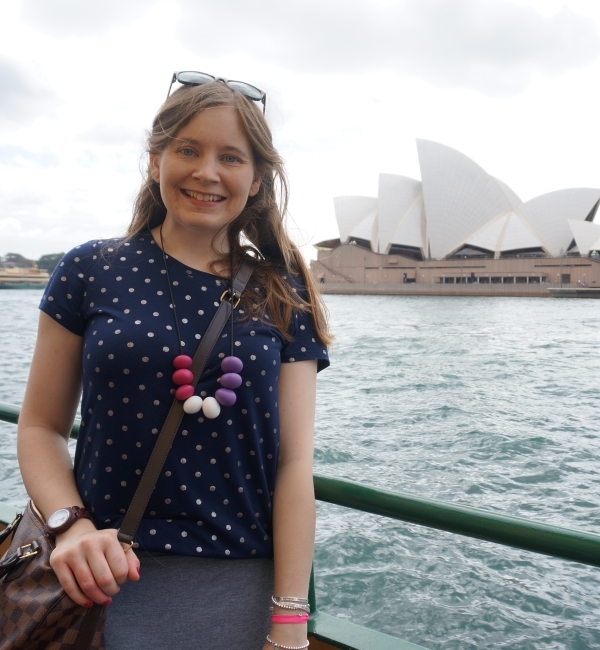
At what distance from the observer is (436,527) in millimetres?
833

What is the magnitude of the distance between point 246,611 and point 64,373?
342 millimetres

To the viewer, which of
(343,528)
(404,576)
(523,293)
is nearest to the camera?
(404,576)

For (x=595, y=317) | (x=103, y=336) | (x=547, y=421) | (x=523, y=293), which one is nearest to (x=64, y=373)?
(x=103, y=336)

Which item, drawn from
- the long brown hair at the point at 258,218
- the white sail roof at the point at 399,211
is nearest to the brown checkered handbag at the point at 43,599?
the long brown hair at the point at 258,218

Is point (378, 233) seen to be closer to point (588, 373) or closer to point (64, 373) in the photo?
point (588, 373)

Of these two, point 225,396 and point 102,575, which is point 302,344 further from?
point 102,575

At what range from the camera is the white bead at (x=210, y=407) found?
71 cm

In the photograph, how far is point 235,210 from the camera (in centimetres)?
82

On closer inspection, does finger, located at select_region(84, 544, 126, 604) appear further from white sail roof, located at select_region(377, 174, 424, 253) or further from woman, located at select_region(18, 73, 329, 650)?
white sail roof, located at select_region(377, 174, 424, 253)

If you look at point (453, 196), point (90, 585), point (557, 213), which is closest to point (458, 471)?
point (90, 585)

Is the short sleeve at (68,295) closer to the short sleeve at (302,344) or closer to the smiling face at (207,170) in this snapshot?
the smiling face at (207,170)

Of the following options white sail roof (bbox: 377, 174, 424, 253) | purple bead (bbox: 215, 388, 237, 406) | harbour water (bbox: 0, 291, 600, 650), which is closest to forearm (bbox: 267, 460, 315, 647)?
purple bead (bbox: 215, 388, 237, 406)

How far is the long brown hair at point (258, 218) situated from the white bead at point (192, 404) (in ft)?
0.46

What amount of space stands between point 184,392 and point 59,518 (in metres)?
0.18
